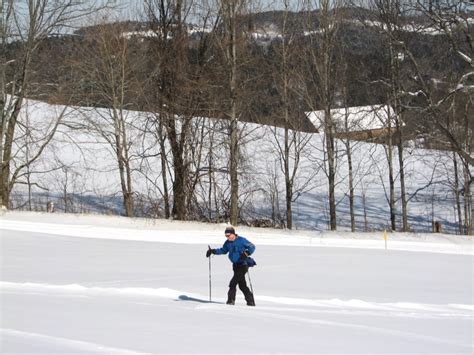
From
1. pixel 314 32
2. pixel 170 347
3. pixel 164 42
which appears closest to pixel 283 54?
pixel 314 32

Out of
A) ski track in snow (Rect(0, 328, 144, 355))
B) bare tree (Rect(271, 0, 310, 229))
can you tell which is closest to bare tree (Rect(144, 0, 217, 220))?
bare tree (Rect(271, 0, 310, 229))

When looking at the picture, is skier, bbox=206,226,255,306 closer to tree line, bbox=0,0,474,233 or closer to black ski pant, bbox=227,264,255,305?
black ski pant, bbox=227,264,255,305

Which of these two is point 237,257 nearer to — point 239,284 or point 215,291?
point 239,284

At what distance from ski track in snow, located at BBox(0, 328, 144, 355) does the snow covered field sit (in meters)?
0.01

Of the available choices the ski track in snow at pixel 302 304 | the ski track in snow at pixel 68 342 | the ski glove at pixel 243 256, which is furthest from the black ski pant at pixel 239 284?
the ski track in snow at pixel 68 342

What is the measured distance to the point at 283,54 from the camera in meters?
29.4

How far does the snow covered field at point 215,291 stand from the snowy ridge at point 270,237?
0.04 m

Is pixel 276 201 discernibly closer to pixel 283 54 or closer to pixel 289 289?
pixel 283 54

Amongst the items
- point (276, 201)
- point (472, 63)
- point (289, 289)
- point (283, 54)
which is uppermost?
point (283, 54)

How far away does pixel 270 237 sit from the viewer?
2191cm

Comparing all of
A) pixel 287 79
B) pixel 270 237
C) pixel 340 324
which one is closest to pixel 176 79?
pixel 287 79

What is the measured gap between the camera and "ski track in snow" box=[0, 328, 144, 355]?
704cm

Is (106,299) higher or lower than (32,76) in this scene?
lower

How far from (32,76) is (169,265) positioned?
14408 mm
